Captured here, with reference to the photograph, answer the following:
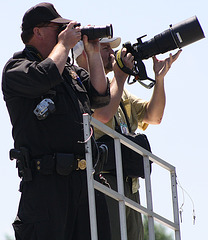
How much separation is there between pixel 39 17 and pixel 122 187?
125 cm

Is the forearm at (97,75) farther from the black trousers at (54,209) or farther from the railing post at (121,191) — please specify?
the black trousers at (54,209)

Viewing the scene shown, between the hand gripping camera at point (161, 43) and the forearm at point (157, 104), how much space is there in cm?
16

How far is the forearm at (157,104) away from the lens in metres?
5.87

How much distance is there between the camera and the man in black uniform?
425cm

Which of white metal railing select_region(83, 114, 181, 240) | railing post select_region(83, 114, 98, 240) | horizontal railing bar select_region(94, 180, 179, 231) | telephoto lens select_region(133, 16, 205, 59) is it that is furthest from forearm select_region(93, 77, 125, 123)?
railing post select_region(83, 114, 98, 240)

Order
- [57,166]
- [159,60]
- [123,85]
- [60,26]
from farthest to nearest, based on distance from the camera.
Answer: [159,60], [123,85], [60,26], [57,166]

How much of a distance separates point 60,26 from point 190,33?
4.27ft

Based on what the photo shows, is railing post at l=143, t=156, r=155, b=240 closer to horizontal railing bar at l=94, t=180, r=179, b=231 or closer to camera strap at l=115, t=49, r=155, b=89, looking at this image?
horizontal railing bar at l=94, t=180, r=179, b=231

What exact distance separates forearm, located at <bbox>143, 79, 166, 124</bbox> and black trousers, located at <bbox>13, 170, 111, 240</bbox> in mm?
1660

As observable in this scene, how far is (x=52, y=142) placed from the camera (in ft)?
14.3

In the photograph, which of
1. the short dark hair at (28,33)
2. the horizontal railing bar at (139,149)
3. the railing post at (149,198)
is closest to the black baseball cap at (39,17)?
the short dark hair at (28,33)

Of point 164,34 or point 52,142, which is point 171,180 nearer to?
point 52,142

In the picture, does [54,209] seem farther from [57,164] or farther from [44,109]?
[44,109]

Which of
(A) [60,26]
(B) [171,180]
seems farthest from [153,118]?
(A) [60,26]
